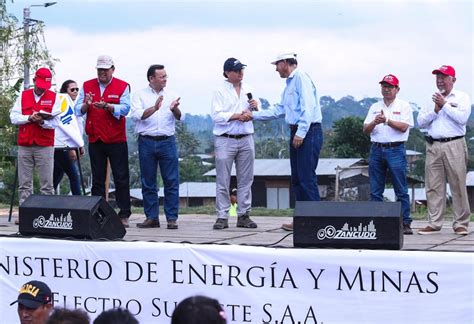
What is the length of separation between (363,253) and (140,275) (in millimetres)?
1797

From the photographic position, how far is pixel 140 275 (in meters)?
7.06

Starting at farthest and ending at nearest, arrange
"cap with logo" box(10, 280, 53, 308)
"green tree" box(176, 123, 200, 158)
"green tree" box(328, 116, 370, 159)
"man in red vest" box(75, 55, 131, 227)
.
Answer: "green tree" box(176, 123, 200, 158), "green tree" box(328, 116, 370, 159), "man in red vest" box(75, 55, 131, 227), "cap with logo" box(10, 280, 53, 308)

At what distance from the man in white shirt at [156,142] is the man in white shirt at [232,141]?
44 cm

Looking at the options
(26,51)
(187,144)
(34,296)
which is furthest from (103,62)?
(187,144)

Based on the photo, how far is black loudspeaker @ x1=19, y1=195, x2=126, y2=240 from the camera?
295 inches

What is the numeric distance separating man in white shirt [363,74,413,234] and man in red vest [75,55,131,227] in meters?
2.46

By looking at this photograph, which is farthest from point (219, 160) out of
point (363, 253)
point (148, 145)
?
point (363, 253)

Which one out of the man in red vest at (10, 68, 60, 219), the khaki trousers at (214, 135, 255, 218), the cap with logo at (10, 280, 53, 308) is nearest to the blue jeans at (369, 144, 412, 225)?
the khaki trousers at (214, 135, 255, 218)

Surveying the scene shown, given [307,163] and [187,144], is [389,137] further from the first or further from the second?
[187,144]

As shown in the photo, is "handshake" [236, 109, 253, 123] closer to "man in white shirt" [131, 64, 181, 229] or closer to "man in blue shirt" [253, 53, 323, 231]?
"man in blue shirt" [253, 53, 323, 231]

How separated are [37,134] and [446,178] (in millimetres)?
4123

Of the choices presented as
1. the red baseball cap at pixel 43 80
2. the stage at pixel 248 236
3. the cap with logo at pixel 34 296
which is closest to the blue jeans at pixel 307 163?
the stage at pixel 248 236

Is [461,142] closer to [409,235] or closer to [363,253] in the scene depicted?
[409,235]

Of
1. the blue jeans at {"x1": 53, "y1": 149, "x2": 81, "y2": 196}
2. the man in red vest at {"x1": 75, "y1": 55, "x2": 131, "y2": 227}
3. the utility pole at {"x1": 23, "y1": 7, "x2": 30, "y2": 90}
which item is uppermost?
Answer: the utility pole at {"x1": 23, "y1": 7, "x2": 30, "y2": 90}
